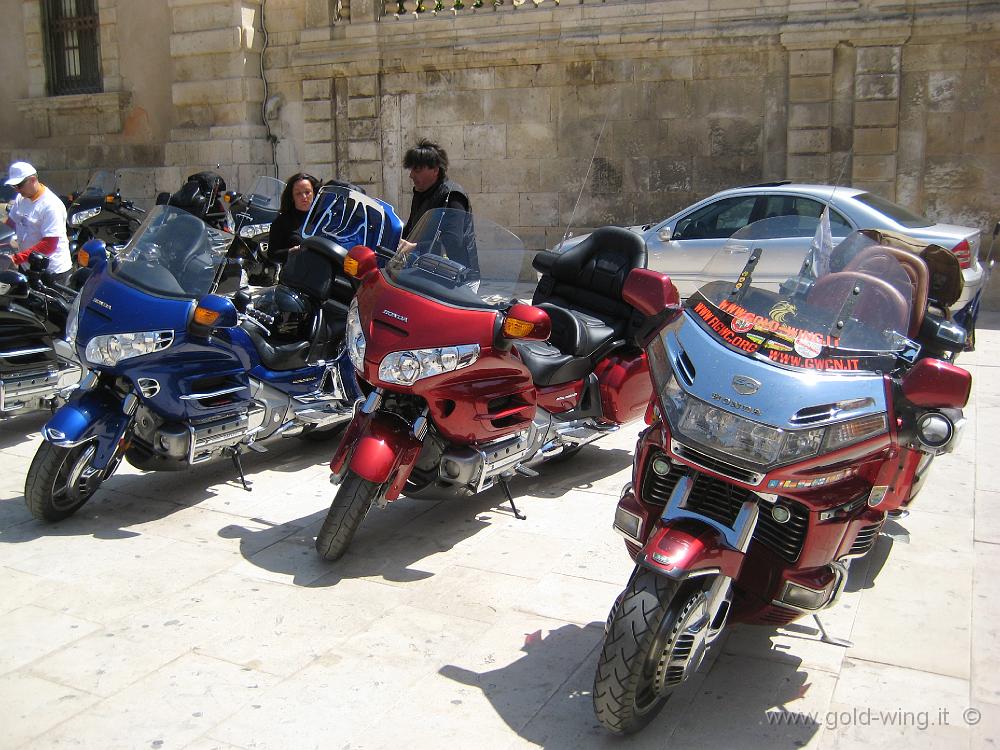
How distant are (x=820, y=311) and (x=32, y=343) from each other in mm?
5245

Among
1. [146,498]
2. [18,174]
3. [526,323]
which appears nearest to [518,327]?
[526,323]

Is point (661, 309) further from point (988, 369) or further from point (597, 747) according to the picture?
point (988, 369)

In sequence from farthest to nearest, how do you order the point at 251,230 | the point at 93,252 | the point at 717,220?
the point at 251,230
the point at 717,220
the point at 93,252

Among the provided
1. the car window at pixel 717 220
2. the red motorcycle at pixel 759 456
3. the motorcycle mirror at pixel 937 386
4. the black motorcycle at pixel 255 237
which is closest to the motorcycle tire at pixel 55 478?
the red motorcycle at pixel 759 456

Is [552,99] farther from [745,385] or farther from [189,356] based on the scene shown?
[745,385]

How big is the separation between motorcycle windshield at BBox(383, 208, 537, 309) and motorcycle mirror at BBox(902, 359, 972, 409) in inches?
79.9

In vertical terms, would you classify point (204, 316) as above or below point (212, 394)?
above

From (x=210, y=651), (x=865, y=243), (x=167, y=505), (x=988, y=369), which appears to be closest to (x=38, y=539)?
(x=167, y=505)

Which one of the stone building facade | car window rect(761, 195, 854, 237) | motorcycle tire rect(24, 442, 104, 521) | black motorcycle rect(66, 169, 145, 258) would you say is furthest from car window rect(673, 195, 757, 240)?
motorcycle tire rect(24, 442, 104, 521)

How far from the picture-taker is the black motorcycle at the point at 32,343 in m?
6.32

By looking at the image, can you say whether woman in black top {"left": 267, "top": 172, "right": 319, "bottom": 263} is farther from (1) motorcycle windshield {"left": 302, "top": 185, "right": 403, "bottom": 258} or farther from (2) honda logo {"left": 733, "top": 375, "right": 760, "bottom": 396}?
(2) honda logo {"left": 733, "top": 375, "right": 760, "bottom": 396}

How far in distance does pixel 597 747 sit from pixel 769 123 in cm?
1038

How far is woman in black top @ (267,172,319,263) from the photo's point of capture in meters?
8.00

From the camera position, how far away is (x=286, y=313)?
5828 millimetres
